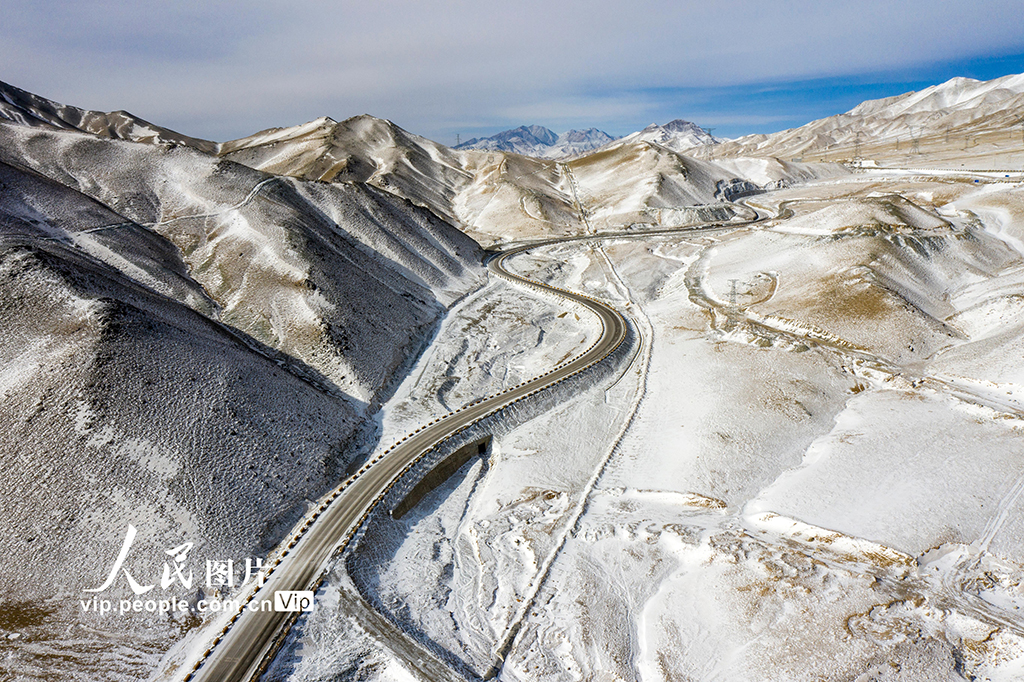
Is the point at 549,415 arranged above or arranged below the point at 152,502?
below

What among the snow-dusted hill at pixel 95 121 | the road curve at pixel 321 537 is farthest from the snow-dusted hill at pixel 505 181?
the road curve at pixel 321 537

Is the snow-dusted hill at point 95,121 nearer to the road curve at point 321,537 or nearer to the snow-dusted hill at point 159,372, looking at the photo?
the snow-dusted hill at point 159,372

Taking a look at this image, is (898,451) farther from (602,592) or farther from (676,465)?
→ (602,592)

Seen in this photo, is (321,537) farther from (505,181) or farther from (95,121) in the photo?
(95,121)

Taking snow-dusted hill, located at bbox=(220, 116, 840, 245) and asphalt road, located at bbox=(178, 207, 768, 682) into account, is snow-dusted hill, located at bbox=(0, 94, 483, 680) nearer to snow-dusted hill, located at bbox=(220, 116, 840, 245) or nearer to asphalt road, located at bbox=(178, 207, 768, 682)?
asphalt road, located at bbox=(178, 207, 768, 682)

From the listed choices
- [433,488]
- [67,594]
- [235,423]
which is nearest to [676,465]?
[433,488]

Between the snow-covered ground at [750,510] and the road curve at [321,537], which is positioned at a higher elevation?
the road curve at [321,537]
